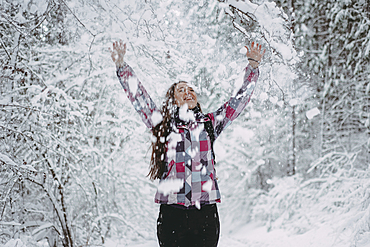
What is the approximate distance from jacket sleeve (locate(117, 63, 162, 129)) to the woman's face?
0.63 ft

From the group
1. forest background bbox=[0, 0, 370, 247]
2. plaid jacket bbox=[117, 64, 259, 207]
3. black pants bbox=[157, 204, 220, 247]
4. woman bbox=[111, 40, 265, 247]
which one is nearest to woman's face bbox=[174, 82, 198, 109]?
woman bbox=[111, 40, 265, 247]

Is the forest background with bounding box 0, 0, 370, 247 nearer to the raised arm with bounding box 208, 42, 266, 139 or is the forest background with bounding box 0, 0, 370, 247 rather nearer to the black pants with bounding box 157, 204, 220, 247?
the raised arm with bounding box 208, 42, 266, 139

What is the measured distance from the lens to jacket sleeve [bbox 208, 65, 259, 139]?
215 cm

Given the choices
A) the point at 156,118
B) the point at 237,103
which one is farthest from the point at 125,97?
the point at 237,103

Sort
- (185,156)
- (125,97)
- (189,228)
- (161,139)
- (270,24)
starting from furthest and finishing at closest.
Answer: (125,97) < (270,24) < (161,139) < (185,156) < (189,228)

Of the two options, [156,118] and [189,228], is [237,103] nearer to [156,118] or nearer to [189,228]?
[156,118]

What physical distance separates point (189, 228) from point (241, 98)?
0.97m

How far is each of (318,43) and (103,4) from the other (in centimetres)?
842

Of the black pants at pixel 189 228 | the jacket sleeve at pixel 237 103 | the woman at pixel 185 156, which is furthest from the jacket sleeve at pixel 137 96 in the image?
the black pants at pixel 189 228

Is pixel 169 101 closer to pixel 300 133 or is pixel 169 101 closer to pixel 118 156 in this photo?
pixel 118 156

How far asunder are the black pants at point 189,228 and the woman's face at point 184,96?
2.44ft

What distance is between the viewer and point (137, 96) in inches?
82.6

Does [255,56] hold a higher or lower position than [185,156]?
higher

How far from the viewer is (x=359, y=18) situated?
286 inches
